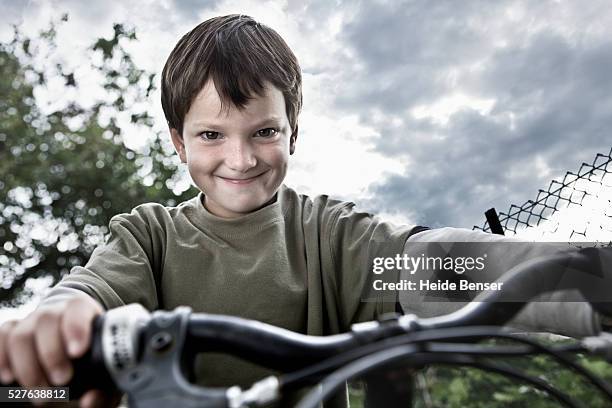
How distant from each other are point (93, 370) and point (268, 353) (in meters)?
0.19

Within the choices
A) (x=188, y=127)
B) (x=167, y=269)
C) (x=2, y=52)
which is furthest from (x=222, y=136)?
(x=2, y=52)

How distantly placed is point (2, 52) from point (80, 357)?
30.8 feet

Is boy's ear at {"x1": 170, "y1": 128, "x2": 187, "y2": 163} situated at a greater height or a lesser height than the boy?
greater

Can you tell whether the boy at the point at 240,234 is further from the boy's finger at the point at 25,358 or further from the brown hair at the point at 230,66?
the boy's finger at the point at 25,358

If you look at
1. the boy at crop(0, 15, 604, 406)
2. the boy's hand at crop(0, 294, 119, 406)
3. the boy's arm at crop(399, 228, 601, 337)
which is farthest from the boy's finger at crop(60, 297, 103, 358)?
the boy at crop(0, 15, 604, 406)

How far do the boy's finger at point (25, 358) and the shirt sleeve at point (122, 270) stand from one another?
593 millimetres

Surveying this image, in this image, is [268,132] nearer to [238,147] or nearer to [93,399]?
[238,147]

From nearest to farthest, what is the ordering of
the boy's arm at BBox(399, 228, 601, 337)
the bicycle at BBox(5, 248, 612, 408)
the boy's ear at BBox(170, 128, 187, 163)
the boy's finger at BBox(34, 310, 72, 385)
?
the bicycle at BBox(5, 248, 612, 408) → the boy's finger at BBox(34, 310, 72, 385) → the boy's arm at BBox(399, 228, 601, 337) → the boy's ear at BBox(170, 128, 187, 163)

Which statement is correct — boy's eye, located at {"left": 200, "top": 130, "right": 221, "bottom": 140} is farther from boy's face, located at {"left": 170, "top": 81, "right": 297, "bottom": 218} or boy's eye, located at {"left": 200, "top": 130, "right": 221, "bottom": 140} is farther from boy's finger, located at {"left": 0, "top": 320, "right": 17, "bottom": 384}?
boy's finger, located at {"left": 0, "top": 320, "right": 17, "bottom": 384}

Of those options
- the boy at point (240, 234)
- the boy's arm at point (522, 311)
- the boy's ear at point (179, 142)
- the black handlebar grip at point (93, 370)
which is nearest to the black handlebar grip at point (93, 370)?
the black handlebar grip at point (93, 370)

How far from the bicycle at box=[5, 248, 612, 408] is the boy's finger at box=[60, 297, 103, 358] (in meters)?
0.01

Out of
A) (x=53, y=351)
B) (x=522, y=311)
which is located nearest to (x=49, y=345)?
(x=53, y=351)

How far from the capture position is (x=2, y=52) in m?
8.83

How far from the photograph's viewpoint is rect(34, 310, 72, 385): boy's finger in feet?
2.26
